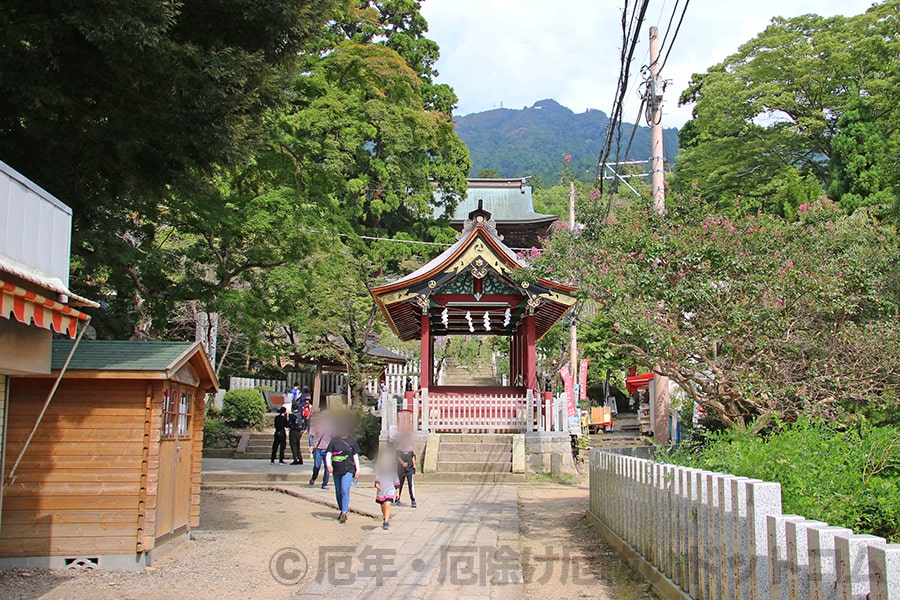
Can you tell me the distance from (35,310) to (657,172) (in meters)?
9.01

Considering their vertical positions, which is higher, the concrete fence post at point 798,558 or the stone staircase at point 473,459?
the concrete fence post at point 798,558

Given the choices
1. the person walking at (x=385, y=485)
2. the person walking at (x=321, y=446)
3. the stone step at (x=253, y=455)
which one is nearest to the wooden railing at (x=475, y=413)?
the person walking at (x=321, y=446)

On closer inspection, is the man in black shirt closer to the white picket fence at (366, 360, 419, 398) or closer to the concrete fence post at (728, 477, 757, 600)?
the white picket fence at (366, 360, 419, 398)

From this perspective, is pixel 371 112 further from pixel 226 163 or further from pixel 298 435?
pixel 226 163

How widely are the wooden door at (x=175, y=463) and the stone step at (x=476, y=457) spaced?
10149 millimetres

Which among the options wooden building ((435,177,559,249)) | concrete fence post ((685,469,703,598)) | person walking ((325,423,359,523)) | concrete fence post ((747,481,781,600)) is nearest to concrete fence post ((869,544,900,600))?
concrete fence post ((747,481,781,600))

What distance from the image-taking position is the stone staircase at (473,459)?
1848 centimetres

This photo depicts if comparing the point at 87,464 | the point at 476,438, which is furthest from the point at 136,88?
the point at 476,438

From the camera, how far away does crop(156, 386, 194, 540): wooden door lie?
337 inches

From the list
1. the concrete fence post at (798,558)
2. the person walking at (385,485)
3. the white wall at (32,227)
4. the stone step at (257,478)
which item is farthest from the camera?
the stone step at (257,478)

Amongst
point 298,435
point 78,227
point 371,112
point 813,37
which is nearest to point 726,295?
point 78,227

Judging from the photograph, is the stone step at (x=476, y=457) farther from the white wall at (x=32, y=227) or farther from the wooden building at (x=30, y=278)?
the white wall at (x=32, y=227)

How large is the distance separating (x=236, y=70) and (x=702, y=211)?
249 inches

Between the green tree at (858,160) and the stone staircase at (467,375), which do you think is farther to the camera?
the stone staircase at (467,375)
